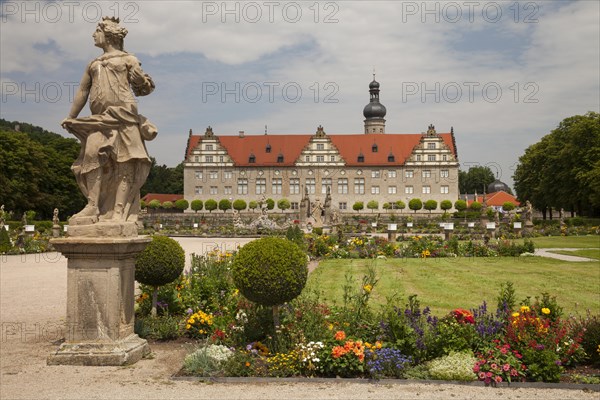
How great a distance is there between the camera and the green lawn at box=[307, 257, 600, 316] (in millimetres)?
Result: 9772

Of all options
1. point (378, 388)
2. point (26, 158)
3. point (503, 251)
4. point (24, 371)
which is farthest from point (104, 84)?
point (26, 158)

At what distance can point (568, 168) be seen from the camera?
132ft

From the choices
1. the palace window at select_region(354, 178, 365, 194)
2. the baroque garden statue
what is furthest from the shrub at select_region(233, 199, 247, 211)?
the baroque garden statue

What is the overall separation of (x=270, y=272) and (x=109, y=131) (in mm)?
2326

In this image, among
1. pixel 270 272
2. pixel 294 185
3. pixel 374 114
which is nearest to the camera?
pixel 270 272

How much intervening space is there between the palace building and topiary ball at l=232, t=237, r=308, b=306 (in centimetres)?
5528

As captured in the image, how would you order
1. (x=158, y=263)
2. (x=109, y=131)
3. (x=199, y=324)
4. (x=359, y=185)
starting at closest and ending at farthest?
1. (x=109, y=131)
2. (x=199, y=324)
3. (x=158, y=263)
4. (x=359, y=185)

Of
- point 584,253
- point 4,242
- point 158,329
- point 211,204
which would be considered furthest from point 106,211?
point 211,204

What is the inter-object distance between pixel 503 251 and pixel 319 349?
14157 millimetres

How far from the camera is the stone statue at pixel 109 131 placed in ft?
19.2

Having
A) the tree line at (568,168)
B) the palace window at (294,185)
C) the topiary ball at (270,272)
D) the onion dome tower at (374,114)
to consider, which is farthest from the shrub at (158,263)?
the onion dome tower at (374,114)

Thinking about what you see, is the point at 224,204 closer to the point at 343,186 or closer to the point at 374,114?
the point at 343,186

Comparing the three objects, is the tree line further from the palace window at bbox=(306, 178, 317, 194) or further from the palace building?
the palace window at bbox=(306, 178, 317, 194)

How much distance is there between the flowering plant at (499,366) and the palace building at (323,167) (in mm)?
55653
